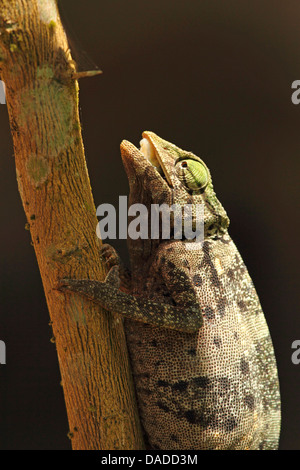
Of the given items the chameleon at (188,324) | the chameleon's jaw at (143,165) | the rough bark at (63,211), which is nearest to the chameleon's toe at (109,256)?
the chameleon at (188,324)

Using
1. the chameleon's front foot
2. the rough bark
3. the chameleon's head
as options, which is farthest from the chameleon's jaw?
the chameleon's front foot

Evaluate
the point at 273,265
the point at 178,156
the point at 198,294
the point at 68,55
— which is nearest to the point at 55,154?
the point at 68,55

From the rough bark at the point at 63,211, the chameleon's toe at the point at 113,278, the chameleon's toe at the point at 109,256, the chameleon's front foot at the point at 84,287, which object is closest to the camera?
the rough bark at the point at 63,211

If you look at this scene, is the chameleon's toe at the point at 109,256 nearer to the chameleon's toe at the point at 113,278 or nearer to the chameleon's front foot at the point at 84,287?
the chameleon's toe at the point at 113,278

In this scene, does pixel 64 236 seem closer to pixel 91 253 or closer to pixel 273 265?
pixel 91 253

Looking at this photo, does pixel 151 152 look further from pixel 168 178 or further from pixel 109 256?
pixel 109 256

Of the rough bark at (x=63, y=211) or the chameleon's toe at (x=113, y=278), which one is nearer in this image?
the rough bark at (x=63, y=211)

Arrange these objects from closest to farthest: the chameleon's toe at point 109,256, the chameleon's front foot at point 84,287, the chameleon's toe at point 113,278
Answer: the chameleon's front foot at point 84,287, the chameleon's toe at point 113,278, the chameleon's toe at point 109,256

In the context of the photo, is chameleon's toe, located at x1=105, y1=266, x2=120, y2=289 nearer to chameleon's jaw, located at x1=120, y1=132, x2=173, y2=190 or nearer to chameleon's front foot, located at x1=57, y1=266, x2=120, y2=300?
chameleon's front foot, located at x1=57, y1=266, x2=120, y2=300
